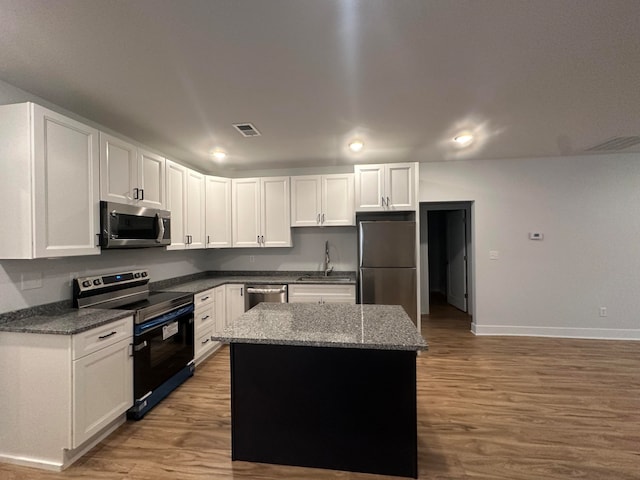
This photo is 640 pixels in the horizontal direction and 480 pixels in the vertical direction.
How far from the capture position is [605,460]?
1.86m

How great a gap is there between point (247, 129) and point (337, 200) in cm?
161

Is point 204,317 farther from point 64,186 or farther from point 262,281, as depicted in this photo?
point 64,186

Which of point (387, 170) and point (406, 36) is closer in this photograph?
point (406, 36)

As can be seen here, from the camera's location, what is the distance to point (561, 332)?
4.03m

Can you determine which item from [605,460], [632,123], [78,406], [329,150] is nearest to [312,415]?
[78,406]

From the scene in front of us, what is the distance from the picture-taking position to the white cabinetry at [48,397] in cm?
180

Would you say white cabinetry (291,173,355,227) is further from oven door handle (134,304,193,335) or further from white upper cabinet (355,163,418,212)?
oven door handle (134,304,193,335)

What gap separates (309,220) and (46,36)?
298cm

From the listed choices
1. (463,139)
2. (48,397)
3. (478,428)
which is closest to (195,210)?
(48,397)

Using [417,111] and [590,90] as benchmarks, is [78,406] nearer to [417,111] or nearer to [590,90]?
[417,111]

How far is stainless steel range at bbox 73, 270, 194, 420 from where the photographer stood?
2.32m

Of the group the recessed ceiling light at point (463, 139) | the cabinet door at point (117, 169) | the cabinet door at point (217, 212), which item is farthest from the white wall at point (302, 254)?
the cabinet door at point (117, 169)

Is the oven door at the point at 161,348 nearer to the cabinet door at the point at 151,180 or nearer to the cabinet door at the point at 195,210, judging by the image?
the cabinet door at the point at 195,210

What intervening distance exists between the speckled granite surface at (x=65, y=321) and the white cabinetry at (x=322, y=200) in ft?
8.09
